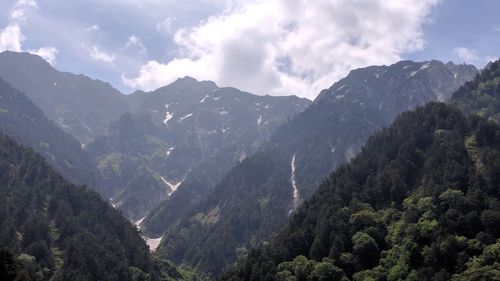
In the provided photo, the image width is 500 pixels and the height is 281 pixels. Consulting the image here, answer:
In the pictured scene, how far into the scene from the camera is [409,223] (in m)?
148

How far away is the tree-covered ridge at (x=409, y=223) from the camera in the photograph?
126750mm

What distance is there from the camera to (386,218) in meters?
161

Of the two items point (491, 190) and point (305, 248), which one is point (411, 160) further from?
point (305, 248)

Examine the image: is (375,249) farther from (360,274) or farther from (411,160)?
(411,160)

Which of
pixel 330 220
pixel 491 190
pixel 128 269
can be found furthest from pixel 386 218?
pixel 128 269

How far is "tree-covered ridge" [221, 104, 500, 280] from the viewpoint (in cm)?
12675

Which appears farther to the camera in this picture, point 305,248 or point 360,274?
point 305,248

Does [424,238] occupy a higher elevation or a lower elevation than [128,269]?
higher

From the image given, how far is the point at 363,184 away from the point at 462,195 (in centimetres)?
5172

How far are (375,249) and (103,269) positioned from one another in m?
97.4

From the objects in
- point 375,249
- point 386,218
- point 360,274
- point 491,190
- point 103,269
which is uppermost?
point 491,190

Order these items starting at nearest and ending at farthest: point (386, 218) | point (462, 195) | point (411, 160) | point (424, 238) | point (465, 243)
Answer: point (465, 243), point (424, 238), point (462, 195), point (386, 218), point (411, 160)

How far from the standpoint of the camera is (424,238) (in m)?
139

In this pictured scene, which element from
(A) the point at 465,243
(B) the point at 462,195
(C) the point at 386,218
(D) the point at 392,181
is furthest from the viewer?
(D) the point at 392,181
